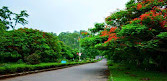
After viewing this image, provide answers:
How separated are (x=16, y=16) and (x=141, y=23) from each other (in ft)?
87.8

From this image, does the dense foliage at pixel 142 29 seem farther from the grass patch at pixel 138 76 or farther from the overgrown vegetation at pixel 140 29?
the grass patch at pixel 138 76

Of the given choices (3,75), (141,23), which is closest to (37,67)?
(3,75)

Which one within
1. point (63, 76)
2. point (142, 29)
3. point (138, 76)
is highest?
point (142, 29)

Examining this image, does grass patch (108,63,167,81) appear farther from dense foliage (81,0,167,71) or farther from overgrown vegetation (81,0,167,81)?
dense foliage (81,0,167,71)

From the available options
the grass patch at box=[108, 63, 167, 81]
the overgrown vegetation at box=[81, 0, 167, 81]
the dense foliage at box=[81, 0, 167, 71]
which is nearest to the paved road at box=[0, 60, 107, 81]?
the grass patch at box=[108, 63, 167, 81]

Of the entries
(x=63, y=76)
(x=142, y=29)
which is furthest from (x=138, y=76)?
(x=63, y=76)

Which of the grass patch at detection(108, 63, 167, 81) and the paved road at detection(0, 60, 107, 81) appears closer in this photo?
the grass patch at detection(108, 63, 167, 81)

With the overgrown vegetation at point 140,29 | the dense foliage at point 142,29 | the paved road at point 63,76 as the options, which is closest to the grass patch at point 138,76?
the overgrown vegetation at point 140,29

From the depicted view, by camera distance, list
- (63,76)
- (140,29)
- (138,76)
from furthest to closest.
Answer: (63,76)
(138,76)
(140,29)

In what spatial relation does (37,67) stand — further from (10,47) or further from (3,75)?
(10,47)

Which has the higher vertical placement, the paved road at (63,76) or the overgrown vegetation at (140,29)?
the overgrown vegetation at (140,29)

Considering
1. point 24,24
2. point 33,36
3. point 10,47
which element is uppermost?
point 24,24

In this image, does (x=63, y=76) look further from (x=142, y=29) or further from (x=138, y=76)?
(x=142, y=29)

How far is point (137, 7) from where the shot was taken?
11.8m
